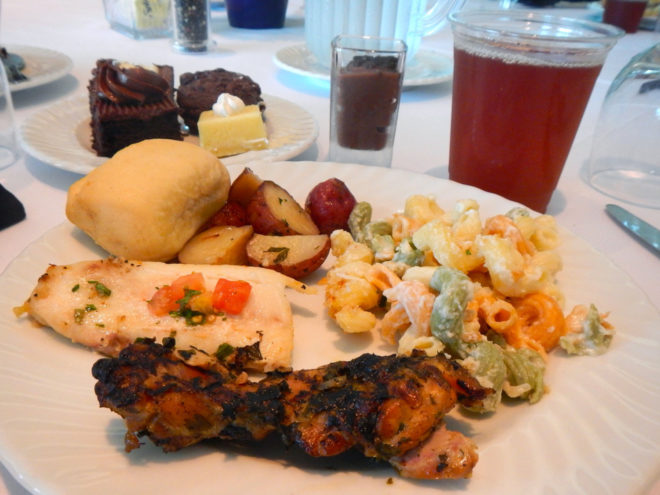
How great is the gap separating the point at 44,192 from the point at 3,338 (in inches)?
38.8

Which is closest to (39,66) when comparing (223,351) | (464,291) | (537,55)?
(223,351)

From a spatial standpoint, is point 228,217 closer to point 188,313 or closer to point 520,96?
point 188,313

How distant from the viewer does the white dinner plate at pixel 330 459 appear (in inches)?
34.6

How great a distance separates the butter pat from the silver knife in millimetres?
1413

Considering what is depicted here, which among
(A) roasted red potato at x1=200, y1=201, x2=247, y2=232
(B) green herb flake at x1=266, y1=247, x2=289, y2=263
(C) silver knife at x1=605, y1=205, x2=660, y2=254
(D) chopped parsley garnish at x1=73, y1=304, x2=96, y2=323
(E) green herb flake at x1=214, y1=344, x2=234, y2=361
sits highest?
(A) roasted red potato at x1=200, y1=201, x2=247, y2=232

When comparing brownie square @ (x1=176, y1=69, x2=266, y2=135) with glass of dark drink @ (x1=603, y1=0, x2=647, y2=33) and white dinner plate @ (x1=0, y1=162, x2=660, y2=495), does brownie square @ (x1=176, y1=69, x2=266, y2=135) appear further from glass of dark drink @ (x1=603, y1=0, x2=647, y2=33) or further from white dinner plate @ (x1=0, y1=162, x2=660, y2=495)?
glass of dark drink @ (x1=603, y1=0, x2=647, y2=33)

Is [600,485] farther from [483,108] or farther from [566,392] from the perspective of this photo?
[483,108]

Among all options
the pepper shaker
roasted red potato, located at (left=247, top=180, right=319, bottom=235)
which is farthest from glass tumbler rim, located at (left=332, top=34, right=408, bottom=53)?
the pepper shaker

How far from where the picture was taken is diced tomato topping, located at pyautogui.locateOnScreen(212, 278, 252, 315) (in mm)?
1332

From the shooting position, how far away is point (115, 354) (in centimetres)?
123

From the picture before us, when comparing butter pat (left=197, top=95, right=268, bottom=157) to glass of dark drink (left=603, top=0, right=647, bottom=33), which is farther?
glass of dark drink (left=603, top=0, right=647, bottom=33)

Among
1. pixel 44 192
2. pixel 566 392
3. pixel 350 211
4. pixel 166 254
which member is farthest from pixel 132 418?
pixel 44 192

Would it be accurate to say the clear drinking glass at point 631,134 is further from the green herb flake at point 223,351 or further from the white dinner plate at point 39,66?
the white dinner plate at point 39,66

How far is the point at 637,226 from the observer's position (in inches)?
73.3
